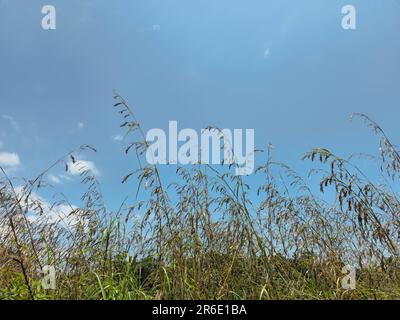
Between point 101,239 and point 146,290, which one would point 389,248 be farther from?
point 101,239

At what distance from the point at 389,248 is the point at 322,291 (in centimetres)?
43

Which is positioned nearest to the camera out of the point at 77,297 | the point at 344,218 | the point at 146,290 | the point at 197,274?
the point at 77,297

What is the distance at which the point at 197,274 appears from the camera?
2.10 m

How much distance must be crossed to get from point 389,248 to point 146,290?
54.0 inches

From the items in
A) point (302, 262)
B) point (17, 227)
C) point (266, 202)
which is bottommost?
point (302, 262)

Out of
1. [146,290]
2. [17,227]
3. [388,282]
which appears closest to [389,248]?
[388,282]

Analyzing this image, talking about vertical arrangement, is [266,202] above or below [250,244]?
above

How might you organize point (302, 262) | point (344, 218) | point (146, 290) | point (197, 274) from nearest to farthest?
point (197, 274) < point (146, 290) < point (302, 262) < point (344, 218)

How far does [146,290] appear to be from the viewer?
2.25 m

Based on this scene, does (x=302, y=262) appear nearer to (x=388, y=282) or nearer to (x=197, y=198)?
(x=388, y=282)
